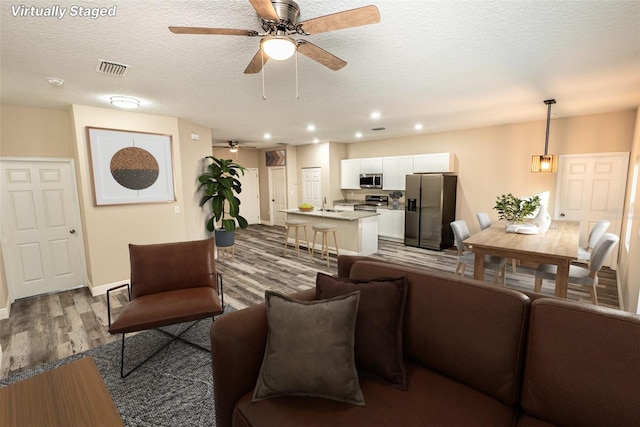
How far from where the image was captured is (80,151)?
378 centimetres

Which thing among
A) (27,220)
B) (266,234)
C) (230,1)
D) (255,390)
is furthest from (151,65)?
(266,234)

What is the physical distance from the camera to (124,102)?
11.5 feet

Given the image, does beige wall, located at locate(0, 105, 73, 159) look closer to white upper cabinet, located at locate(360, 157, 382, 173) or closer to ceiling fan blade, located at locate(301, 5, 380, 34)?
ceiling fan blade, located at locate(301, 5, 380, 34)

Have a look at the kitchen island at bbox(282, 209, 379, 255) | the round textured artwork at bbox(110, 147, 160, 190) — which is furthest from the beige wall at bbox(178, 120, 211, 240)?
the kitchen island at bbox(282, 209, 379, 255)

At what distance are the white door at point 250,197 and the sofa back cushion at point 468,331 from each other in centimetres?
833

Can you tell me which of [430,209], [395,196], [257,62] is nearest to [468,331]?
[257,62]

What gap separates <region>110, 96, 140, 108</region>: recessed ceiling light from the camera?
11.2 ft

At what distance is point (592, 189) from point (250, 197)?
841 centimetres

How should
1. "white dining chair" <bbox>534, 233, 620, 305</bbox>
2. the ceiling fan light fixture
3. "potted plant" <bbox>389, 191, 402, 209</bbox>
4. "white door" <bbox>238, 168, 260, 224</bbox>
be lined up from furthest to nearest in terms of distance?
"white door" <bbox>238, 168, 260, 224</bbox>
"potted plant" <bbox>389, 191, 402, 209</bbox>
"white dining chair" <bbox>534, 233, 620, 305</bbox>
the ceiling fan light fixture

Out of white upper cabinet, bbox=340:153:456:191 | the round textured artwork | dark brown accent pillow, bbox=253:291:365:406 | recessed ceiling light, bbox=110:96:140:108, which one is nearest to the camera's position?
dark brown accent pillow, bbox=253:291:365:406

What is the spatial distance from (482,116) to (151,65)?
4801 millimetres

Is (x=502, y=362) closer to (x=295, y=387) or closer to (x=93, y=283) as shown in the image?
(x=295, y=387)

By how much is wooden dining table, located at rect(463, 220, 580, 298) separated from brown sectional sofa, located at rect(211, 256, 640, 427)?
1.79 m

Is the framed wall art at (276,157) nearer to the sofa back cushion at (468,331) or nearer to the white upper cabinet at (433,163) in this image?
the white upper cabinet at (433,163)
